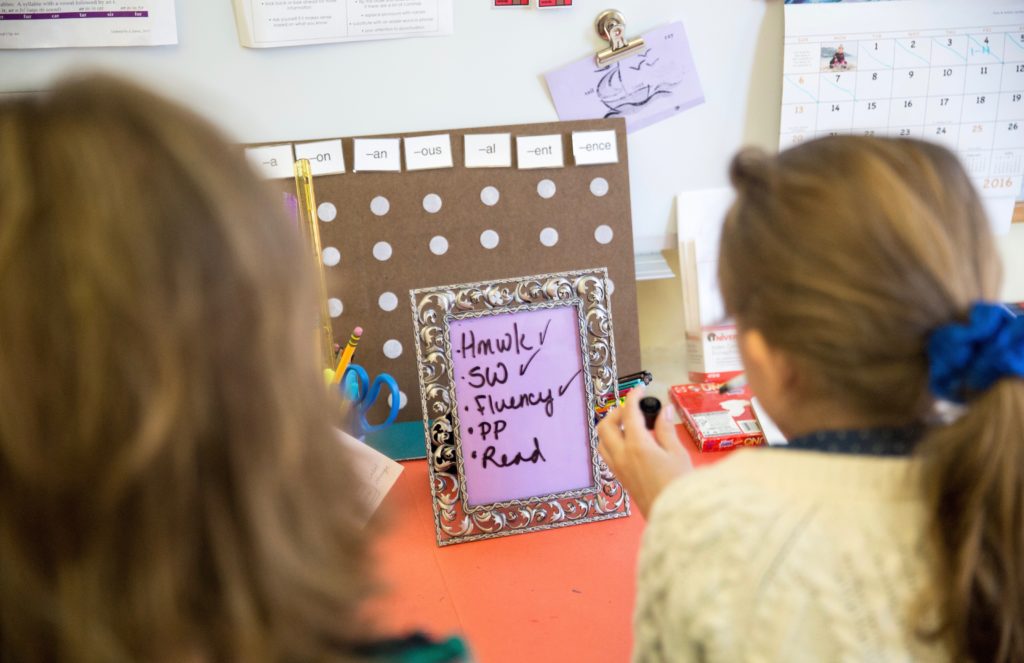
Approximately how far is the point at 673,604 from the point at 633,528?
31cm

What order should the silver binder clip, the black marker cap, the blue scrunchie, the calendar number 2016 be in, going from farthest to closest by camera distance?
1. the calendar number 2016
2. the silver binder clip
3. the black marker cap
4. the blue scrunchie

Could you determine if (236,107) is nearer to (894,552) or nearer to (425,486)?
(425,486)

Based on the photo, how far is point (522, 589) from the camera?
0.79m

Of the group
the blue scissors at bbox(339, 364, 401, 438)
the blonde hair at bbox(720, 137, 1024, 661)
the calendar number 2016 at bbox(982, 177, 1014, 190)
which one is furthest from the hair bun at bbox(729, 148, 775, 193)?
the calendar number 2016 at bbox(982, 177, 1014, 190)

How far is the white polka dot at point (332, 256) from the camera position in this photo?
1.08 meters

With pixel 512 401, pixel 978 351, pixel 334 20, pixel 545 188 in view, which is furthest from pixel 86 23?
pixel 978 351

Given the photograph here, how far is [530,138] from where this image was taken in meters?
1.09

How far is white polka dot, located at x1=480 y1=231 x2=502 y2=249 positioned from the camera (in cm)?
110

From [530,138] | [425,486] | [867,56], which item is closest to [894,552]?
[425,486]

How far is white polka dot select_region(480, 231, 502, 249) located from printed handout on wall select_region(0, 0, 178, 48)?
476mm

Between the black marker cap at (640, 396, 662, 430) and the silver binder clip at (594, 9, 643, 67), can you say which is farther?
the silver binder clip at (594, 9, 643, 67)

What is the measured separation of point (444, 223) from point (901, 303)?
67 cm

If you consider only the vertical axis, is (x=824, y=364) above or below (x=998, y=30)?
below

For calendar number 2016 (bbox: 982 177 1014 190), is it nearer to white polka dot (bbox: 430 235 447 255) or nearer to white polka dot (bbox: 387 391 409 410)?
white polka dot (bbox: 430 235 447 255)
